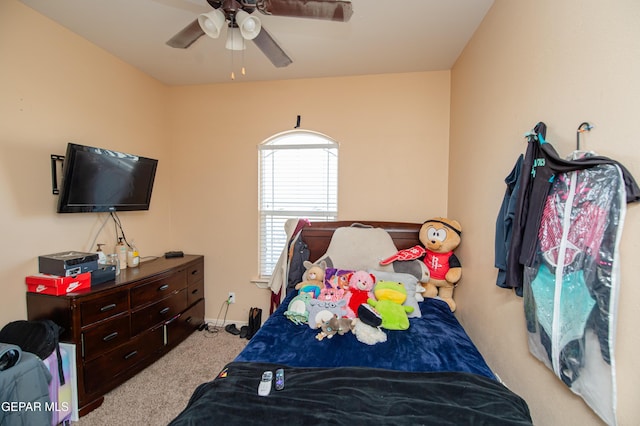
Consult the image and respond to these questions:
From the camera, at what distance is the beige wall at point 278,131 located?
258cm

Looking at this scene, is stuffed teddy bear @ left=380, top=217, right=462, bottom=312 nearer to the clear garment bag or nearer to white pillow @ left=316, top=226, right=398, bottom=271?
white pillow @ left=316, top=226, right=398, bottom=271

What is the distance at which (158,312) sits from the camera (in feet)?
7.47

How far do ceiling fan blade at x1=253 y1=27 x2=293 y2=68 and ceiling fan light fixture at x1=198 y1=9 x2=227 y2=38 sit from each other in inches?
8.8

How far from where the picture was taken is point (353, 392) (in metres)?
1.06

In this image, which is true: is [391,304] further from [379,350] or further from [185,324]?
[185,324]

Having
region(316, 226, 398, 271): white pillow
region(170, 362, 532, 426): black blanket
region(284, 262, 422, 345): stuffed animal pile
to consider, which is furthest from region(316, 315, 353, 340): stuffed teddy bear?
region(316, 226, 398, 271): white pillow

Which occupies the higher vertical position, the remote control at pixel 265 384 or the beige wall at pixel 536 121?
the beige wall at pixel 536 121

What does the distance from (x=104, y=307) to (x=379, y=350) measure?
76.8 inches

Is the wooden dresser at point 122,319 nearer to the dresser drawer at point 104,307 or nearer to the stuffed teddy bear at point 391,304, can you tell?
the dresser drawer at point 104,307

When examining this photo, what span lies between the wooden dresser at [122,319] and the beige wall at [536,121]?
8.66 feet

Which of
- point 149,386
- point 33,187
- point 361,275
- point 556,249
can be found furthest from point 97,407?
point 556,249

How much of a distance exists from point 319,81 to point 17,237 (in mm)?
2778

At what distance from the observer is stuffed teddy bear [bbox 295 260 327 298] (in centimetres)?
200

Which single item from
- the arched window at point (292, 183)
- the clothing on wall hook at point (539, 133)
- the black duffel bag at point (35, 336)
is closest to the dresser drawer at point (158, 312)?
the black duffel bag at point (35, 336)
